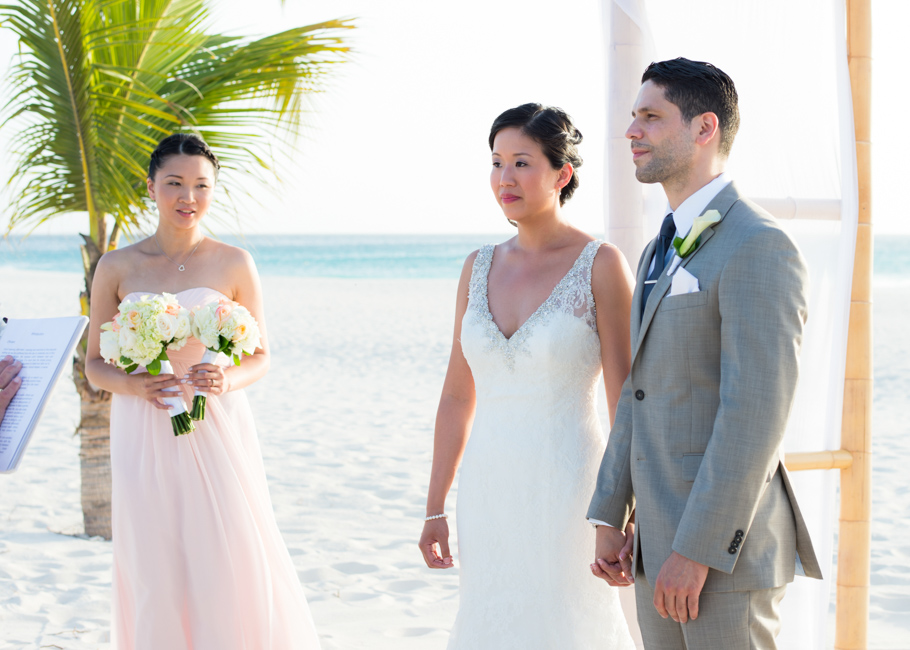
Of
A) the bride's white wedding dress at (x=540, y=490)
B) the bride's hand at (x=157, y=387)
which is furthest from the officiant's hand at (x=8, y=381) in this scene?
the bride's white wedding dress at (x=540, y=490)

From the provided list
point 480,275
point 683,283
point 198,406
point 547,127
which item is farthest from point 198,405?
point 683,283

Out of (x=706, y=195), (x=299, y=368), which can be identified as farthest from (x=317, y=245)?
(x=706, y=195)

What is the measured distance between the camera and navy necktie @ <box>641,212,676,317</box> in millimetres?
2242

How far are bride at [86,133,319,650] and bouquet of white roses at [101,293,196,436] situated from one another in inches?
3.6

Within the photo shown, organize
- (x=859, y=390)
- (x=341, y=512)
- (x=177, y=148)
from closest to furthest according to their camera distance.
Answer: (x=859, y=390) → (x=177, y=148) → (x=341, y=512)

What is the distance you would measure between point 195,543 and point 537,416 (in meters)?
1.48

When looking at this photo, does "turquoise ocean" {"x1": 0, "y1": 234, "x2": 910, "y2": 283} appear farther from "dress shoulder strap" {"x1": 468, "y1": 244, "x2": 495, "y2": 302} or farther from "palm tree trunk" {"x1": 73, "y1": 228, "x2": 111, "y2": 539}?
"dress shoulder strap" {"x1": 468, "y1": 244, "x2": 495, "y2": 302}

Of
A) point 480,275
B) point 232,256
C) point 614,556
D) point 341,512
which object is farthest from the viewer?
point 341,512

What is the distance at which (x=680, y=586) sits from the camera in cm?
197

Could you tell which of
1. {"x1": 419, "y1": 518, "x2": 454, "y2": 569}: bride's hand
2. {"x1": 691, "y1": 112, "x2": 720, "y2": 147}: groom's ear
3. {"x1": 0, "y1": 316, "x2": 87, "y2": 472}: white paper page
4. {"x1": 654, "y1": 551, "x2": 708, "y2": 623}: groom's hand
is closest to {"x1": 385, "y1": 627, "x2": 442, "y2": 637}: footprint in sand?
{"x1": 419, "y1": 518, "x2": 454, "y2": 569}: bride's hand

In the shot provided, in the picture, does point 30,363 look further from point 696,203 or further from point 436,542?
point 696,203

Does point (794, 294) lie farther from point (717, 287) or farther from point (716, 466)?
point (716, 466)
